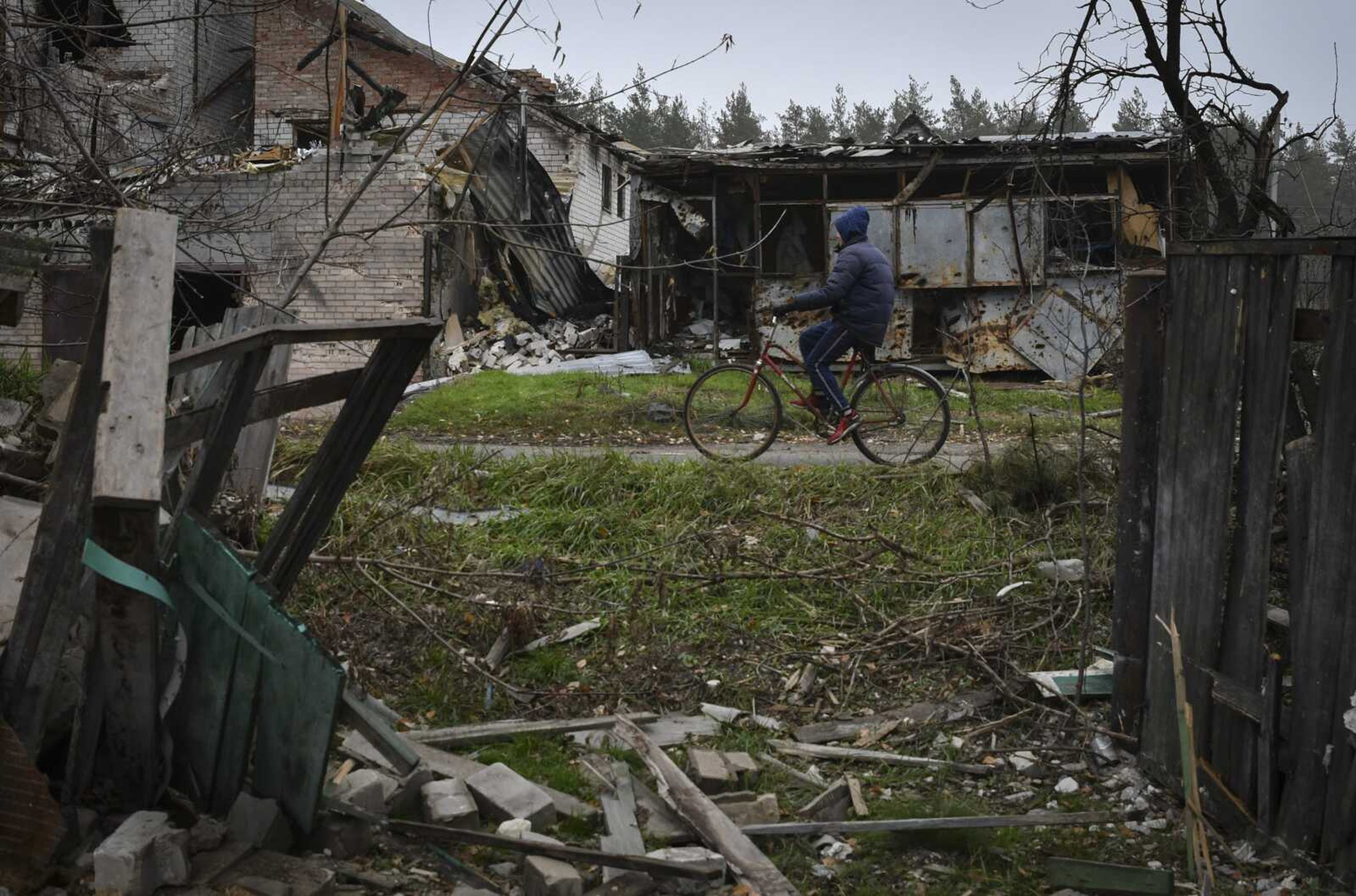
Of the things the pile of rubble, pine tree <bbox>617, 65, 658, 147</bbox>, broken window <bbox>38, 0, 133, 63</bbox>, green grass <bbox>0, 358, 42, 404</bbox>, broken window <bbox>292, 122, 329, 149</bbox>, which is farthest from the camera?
pine tree <bbox>617, 65, 658, 147</bbox>

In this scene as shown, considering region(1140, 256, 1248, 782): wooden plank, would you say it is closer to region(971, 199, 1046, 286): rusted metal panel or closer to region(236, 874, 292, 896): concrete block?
region(236, 874, 292, 896): concrete block

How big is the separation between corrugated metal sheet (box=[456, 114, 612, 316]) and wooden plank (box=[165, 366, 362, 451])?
1330 centimetres

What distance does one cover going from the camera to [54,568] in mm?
2826

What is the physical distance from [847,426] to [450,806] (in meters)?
5.81

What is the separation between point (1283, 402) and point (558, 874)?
7.87ft

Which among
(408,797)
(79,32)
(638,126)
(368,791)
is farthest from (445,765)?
(638,126)

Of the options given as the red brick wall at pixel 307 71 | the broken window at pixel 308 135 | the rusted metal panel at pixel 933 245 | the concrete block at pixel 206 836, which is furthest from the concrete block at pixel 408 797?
the red brick wall at pixel 307 71

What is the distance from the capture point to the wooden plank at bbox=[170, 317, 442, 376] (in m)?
2.73

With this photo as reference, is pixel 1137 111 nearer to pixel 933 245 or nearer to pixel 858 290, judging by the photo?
pixel 858 290

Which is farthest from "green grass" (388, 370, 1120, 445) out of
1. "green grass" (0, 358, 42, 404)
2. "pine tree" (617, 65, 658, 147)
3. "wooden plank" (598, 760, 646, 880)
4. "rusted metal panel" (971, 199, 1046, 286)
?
"pine tree" (617, 65, 658, 147)

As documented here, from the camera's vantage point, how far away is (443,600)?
232 inches

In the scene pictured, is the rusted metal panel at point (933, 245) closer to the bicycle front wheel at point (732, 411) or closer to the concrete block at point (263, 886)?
the bicycle front wheel at point (732, 411)

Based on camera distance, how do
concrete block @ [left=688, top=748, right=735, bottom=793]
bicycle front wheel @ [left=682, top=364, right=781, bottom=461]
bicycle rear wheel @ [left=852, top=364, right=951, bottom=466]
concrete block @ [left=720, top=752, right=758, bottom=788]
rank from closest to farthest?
concrete block @ [left=688, top=748, right=735, bottom=793], concrete block @ [left=720, top=752, right=758, bottom=788], bicycle rear wheel @ [left=852, top=364, right=951, bottom=466], bicycle front wheel @ [left=682, top=364, right=781, bottom=461]

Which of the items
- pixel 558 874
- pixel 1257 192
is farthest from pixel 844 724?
pixel 1257 192
